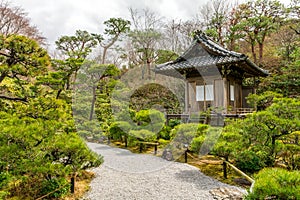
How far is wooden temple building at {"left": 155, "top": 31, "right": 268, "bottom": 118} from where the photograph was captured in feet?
27.1

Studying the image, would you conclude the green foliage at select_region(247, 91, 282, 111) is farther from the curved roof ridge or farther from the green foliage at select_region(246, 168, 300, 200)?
the green foliage at select_region(246, 168, 300, 200)

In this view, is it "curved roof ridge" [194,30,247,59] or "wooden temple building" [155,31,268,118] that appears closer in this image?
"curved roof ridge" [194,30,247,59]

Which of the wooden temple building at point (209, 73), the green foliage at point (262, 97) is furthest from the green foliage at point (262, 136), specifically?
the wooden temple building at point (209, 73)

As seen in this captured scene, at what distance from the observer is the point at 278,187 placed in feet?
6.93

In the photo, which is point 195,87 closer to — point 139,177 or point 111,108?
point 111,108

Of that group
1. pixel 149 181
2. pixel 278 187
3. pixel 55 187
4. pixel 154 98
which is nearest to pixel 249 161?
pixel 149 181

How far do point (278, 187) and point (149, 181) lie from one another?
2818 mm

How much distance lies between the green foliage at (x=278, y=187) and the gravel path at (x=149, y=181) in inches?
65.5

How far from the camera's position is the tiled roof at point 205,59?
25.5 ft

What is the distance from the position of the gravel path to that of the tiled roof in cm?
414

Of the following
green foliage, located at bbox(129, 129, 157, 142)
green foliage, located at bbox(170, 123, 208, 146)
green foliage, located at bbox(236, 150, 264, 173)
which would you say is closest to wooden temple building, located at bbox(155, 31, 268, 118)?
green foliage, located at bbox(129, 129, 157, 142)

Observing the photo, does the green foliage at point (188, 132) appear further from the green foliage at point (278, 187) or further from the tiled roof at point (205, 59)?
the green foliage at point (278, 187)

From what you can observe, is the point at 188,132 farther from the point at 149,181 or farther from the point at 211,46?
the point at 211,46

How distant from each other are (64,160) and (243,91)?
9094mm
